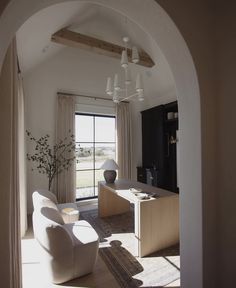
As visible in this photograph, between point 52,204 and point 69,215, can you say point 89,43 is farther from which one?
point 69,215

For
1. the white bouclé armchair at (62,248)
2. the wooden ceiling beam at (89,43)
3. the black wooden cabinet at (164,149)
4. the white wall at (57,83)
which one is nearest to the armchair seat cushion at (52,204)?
the white bouclé armchair at (62,248)

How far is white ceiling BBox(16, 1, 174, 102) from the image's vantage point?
2340 millimetres

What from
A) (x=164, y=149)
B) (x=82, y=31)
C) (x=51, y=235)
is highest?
(x=82, y=31)

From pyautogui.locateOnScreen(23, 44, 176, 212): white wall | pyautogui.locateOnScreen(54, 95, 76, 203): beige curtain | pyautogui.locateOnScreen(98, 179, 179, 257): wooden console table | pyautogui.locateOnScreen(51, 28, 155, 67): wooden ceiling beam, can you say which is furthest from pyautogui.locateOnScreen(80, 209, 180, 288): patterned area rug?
pyautogui.locateOnScreen(51, 28, 155, 67): wooden ceiling beam

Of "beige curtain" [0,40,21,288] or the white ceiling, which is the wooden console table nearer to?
"beige curtain" [0,40,21,288]

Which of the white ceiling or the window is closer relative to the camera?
the white ceiling

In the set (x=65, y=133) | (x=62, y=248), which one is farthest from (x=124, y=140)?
(x=62, y=248)

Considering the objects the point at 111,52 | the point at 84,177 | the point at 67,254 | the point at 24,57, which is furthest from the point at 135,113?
the point at 67,254

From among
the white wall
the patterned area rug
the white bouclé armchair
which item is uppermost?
the white wall

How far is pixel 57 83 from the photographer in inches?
166

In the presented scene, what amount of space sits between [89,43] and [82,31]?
33 cm

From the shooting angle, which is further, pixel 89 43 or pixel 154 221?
pixel 89 43

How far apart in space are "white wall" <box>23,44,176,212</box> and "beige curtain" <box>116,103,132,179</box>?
0.69m

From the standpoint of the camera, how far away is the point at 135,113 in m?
5.26
